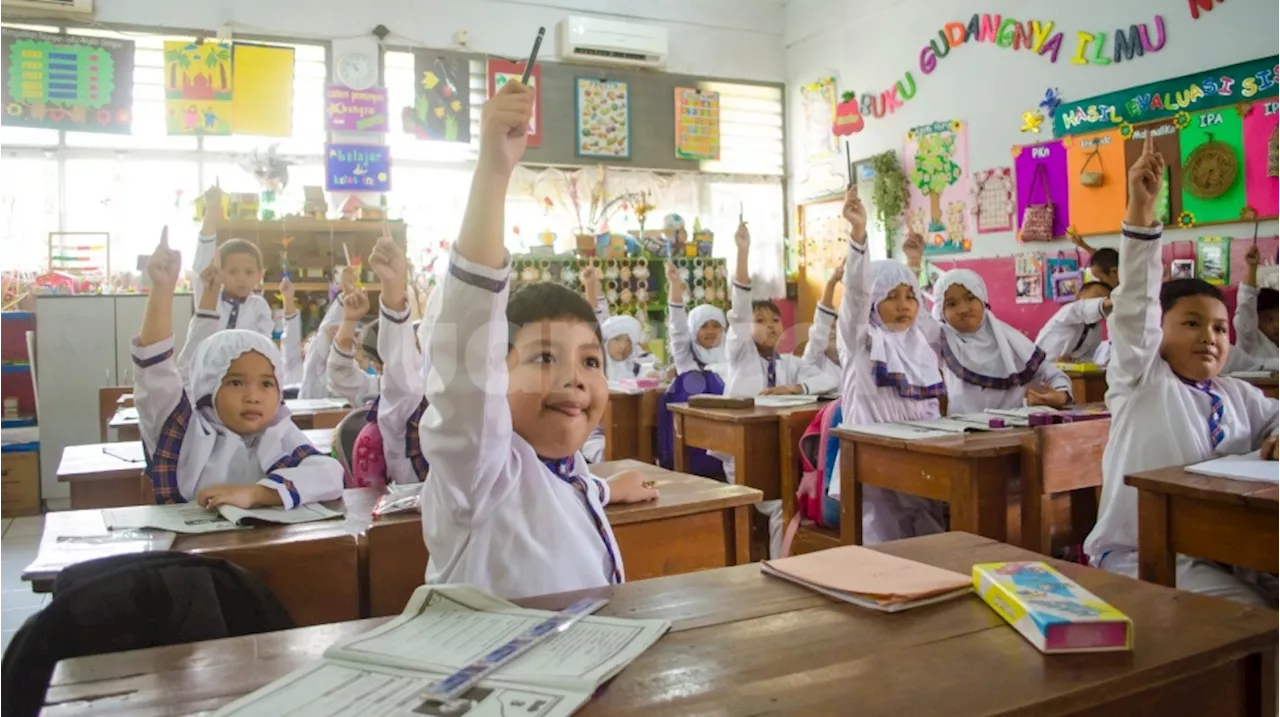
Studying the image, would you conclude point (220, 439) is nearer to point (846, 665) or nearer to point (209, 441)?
point (209, 441)

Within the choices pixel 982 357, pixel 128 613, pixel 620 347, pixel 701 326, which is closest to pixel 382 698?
pixel 128 613

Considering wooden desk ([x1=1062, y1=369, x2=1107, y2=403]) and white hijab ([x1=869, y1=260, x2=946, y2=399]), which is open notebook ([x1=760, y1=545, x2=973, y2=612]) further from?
wooden desk ([x1=1062, y1=369, x2=1107, y2=403])

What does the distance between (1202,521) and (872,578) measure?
1071 millimetres

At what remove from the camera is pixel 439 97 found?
7.18 metres

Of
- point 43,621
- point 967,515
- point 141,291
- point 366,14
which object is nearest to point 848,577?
point 43,621

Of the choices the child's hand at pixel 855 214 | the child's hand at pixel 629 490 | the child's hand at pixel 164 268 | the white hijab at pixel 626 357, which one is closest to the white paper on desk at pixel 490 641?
the child's hand at pixel 629 490

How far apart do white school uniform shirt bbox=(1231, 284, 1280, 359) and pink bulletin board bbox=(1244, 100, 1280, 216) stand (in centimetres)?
45

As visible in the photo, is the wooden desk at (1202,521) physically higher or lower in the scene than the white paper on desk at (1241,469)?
lower

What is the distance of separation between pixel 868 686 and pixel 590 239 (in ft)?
21.8

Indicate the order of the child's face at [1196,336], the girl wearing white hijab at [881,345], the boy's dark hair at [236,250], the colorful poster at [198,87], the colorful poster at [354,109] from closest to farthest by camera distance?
the child's face at [1196,336], the girl wearing white hijab at [881,345], the boy's dark hair at [236,250], the colorful poster at [198,87], the colorful poster at [354,109]

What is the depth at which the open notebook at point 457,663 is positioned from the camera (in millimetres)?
775

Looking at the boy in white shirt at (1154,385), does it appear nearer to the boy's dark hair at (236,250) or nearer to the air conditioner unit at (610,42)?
the boy's dark hair at (236,250)

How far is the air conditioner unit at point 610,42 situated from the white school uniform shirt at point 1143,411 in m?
6.12

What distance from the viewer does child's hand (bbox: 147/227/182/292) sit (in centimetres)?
196
